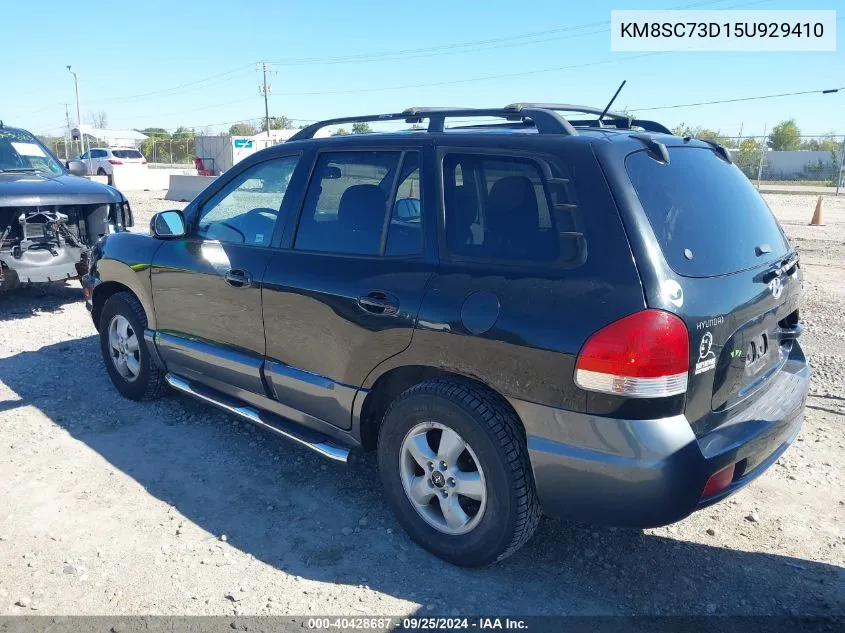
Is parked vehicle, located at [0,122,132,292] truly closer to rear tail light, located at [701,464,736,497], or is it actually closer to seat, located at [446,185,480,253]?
seat, located at [446,185,480,253]

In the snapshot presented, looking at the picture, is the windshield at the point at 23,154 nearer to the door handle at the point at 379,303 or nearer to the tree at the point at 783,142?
the door handle at the point at 379,303

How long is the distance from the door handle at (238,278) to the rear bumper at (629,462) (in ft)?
6.01

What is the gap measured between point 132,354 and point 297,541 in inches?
92.9

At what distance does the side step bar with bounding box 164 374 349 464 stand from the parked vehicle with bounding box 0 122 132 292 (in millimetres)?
3786

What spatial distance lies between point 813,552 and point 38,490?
4026 mm

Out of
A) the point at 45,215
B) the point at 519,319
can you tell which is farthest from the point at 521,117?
the point at 45,215

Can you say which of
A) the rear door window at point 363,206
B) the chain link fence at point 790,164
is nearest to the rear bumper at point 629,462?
the rear door window at point 363,206

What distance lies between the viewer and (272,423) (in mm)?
3777

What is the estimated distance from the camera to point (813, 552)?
126 inches

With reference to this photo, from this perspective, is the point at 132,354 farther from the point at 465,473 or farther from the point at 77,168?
the point at 77,168

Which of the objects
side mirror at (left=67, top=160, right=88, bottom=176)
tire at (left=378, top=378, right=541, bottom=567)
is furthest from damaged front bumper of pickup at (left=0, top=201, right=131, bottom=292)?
tire at (left=378, top=378, right=541, bottom=567)

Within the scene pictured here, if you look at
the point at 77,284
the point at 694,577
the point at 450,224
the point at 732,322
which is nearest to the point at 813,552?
the point at 694,577

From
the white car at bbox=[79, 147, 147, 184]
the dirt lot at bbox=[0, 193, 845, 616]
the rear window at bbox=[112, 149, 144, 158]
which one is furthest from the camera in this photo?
the rear window at bbox=[112, 149, 144, 158]

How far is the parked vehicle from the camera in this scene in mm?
7184
